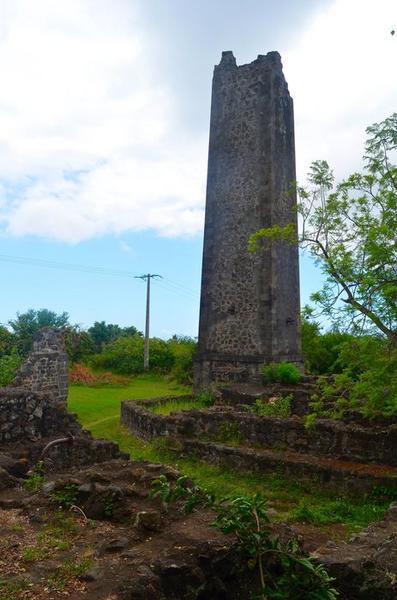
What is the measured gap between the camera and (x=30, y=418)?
28.8 feet

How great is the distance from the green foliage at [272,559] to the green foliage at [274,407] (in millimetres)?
8557

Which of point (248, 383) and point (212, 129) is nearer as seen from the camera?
point (248, 383)

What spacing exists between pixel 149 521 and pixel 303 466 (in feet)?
16.6

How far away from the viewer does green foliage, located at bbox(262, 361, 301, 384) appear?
1727 centimetres

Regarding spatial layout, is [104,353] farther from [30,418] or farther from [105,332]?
[30,418]

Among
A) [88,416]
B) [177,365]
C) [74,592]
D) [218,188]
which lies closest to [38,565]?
[74,592]

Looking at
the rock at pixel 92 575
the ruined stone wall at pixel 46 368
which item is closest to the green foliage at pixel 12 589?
the rock at pixel 92 575

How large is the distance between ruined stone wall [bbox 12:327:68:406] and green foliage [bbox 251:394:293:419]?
6.31 metres

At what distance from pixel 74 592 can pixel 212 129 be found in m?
20.0

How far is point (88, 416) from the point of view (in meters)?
17.6

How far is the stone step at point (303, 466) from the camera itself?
8.68 meters

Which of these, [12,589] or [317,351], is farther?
[317,351]

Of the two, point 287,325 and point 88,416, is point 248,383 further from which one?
point 88,416

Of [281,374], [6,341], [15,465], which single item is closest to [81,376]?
[6,341]
